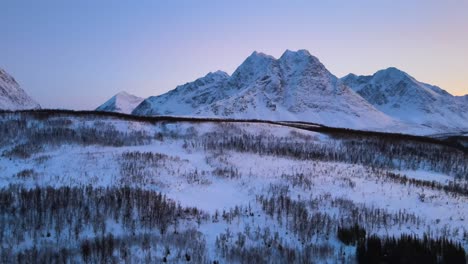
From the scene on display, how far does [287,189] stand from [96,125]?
17.7 m

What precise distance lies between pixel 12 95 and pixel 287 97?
244 feet

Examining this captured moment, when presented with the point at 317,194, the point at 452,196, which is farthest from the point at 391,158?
the point at 317,194

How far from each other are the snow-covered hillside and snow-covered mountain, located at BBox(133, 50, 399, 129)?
71200mm

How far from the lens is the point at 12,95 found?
7712 centimetres

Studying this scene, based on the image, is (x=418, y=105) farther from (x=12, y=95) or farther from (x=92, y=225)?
(x=92, y=225)

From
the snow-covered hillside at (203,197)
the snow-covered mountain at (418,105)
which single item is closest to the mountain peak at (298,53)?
the snow-covered mountain at (418,105)

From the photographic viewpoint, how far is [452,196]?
15.8m

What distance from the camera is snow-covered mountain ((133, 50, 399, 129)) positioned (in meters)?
104

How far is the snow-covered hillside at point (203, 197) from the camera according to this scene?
972 centimetres

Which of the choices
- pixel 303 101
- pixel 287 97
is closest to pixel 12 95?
pixel 287 97

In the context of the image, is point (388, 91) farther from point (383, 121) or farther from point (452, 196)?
point (452, 196)

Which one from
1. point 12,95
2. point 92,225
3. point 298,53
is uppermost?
point 298,53

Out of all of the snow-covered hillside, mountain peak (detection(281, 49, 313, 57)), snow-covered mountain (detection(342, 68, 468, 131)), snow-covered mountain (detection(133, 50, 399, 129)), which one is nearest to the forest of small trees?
the snow-covered hillside

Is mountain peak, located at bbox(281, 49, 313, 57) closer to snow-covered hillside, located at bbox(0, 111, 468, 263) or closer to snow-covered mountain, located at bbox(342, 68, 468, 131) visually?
snow-covered mountain, located at bbox(342, 68, 468, 131)
